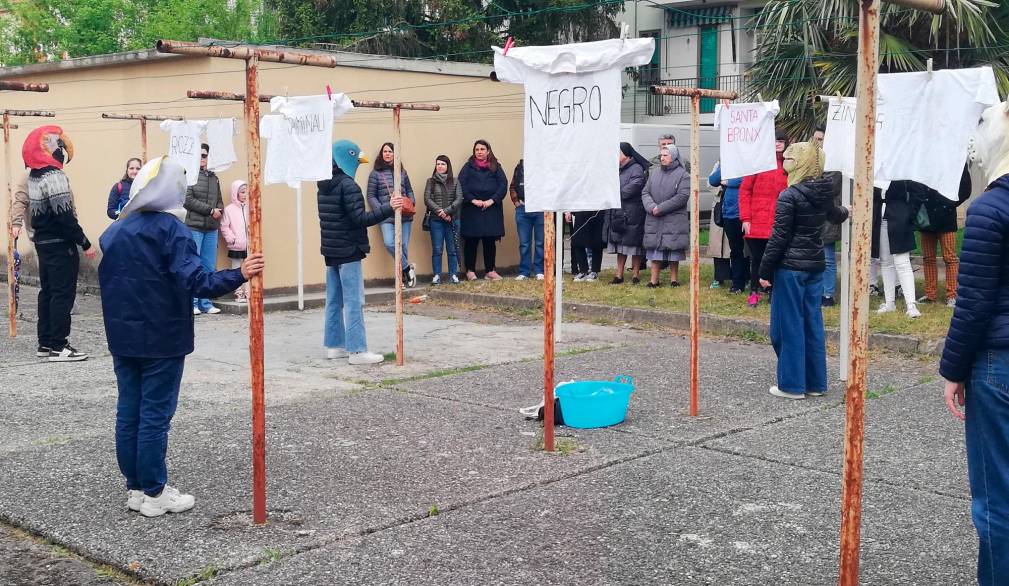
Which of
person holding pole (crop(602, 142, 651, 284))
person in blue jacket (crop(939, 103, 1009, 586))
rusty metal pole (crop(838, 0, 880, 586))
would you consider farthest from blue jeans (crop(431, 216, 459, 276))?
person in blue jacket (crop(939, 103, 1009, 586))

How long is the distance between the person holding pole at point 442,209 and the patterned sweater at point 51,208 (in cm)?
623

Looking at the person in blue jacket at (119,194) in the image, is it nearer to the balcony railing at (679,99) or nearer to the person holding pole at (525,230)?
the person holding pole at (525,230)

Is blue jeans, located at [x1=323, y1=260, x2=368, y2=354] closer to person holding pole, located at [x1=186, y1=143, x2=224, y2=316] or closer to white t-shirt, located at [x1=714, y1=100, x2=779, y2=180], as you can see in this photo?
white t-shirt, located at [x1=714, y1=100, x2=779, y2=180]

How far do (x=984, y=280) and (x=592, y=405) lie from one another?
147 inches

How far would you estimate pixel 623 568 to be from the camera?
15.2 feet

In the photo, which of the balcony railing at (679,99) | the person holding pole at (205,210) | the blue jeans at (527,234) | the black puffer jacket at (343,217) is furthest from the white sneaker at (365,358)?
the balcony railing at (679,99)

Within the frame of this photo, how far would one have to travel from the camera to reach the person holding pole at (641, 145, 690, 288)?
545 inches

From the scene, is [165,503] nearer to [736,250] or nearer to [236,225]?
[236,225]

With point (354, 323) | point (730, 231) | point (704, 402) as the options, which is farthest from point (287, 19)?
point (704, 402)

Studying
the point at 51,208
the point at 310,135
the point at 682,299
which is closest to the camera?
the point at 310,135

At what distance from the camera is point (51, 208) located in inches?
373

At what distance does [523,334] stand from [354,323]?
8.02ft

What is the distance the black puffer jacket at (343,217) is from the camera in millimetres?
9453

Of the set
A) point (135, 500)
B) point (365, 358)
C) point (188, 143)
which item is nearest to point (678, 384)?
point (365, 358)
